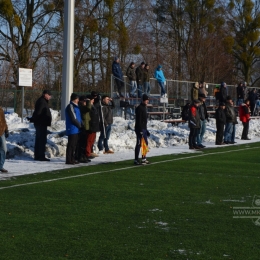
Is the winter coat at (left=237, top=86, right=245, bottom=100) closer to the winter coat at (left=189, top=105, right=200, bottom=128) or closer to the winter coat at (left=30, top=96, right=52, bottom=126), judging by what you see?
the winter coat at (left=189, top=105, right=200, bottom=128)

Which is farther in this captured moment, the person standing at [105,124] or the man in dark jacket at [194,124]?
the man in dark jacket at [194,124]

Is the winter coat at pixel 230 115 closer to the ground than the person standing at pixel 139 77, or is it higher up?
closer to the ground

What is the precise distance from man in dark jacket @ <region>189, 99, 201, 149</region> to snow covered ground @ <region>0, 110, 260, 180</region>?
351mm

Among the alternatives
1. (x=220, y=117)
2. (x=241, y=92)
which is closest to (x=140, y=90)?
(x=220, y=117)

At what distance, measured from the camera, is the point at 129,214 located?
1030cm

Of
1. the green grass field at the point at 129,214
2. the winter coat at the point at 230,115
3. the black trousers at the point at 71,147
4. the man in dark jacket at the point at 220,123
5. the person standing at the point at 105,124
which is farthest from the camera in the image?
the winter coat at the point at 230,115

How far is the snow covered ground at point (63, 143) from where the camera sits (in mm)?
17352

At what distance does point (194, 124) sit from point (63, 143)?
16.0 ft

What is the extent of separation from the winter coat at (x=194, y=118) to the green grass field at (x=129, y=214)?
20.0ft

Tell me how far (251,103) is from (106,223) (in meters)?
31.9

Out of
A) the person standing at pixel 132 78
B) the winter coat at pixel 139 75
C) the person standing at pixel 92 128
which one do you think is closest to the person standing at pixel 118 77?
the person standing at pixel 132 78

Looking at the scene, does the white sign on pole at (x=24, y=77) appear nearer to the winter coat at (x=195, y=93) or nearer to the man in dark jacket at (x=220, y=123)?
the man in dark jacket at (x=220, y=123)

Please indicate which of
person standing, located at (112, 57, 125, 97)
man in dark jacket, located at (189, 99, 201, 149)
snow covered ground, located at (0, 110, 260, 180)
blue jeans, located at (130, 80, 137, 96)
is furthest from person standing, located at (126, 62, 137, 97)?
man in dark jacket, located at (189, 99, 201, 149)

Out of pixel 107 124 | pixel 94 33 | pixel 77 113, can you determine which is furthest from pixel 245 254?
pixel 94 33
